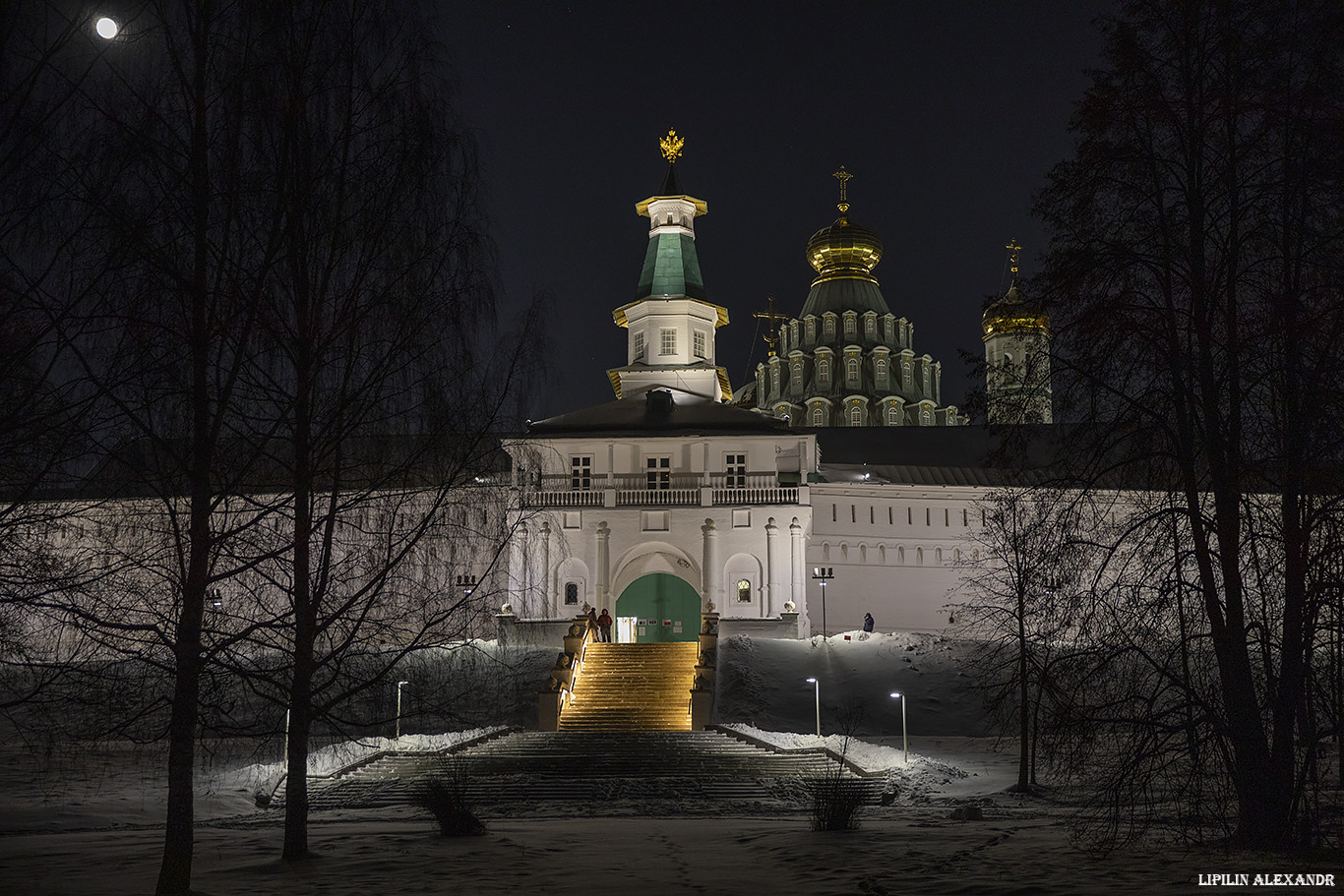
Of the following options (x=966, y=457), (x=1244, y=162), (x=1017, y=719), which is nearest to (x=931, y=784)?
(x=1017, y=719)

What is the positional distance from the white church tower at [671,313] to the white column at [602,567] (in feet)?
31.3

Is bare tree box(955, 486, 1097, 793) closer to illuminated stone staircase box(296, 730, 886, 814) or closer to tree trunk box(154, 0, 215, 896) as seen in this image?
illuminated stone staircase box(296, 730, 886, 814)

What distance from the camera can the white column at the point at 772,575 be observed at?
45.4 m

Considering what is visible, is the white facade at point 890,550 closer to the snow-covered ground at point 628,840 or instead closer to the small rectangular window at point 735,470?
the small rectangular window at point 735,470

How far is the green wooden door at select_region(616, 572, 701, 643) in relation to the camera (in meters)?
47.8

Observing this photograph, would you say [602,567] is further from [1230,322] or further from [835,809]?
[1230,322]

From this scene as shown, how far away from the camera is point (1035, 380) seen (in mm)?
13227

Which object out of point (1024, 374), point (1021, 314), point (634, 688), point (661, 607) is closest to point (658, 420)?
point (661, 607)

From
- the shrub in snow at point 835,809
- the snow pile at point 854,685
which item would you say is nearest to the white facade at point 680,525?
the snow pile at point 854,685

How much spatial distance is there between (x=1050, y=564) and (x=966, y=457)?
50.5 m

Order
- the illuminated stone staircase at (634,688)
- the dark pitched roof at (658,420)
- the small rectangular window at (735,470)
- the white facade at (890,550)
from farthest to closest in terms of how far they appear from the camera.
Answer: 1. the white facade at (890,550)
2. the dark pitched roof at (658,420)
3. the small rectangular window at (735,470)
4. the illuminated stone staircase at (634,688)

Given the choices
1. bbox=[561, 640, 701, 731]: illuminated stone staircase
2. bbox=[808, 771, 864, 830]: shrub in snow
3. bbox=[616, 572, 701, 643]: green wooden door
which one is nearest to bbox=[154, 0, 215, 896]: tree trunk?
bbox=[808, 771, 864, 830]: shrub in snow

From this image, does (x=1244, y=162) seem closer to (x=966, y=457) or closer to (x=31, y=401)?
(x=31, y=401)

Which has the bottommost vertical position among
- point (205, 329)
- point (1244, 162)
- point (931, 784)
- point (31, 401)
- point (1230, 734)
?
point (931, 784)
